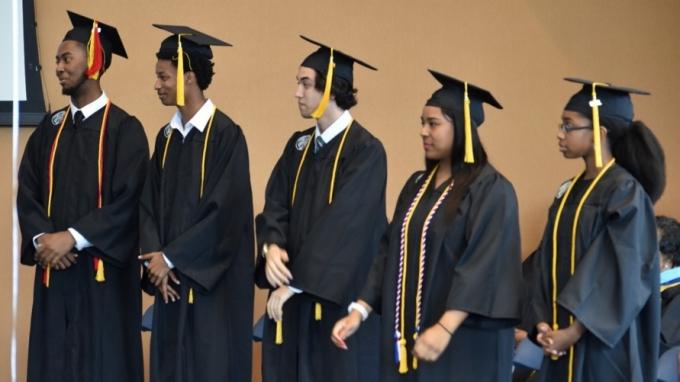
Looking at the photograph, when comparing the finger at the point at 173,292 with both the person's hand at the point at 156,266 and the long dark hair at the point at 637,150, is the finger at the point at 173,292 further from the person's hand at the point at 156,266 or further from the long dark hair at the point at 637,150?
the long dark hair at the point at 637,150

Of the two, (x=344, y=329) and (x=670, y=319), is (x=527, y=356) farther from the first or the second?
(x=344, y=329)

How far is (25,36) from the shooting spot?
238 inches

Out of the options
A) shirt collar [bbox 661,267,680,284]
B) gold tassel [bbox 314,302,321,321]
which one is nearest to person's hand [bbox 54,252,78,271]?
gold tassel [bbox 314,302,321,321]

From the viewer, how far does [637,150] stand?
3971 mm

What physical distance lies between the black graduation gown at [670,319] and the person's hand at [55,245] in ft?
8.51

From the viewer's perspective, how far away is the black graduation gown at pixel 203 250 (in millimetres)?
4707

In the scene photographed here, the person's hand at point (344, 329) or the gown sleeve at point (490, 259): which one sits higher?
the gown sleeve at point (490, 259)

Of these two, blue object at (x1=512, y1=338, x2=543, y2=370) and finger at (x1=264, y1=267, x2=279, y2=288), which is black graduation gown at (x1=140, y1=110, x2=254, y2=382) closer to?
finger at (x1=264, y1=267, x2=279, y2=288)

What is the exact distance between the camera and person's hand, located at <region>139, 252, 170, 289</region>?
464 cm

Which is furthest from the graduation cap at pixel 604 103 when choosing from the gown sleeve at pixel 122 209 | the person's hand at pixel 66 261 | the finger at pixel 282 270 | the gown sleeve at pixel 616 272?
the person's hand at pixel 66 261

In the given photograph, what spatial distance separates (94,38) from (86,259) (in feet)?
3.22

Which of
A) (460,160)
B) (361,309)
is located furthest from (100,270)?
(460,160)

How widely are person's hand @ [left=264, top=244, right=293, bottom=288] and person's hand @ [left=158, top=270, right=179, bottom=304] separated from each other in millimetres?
544

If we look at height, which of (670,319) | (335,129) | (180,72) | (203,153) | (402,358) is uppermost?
(180,72)
